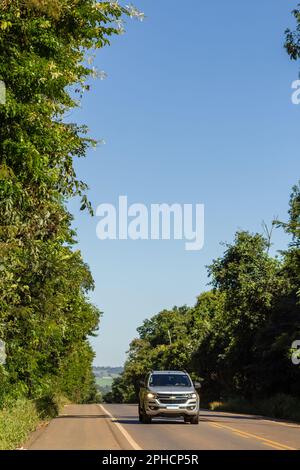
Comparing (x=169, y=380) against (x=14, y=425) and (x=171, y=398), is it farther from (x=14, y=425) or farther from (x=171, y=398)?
(x=14, y=425)

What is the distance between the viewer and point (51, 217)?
16766 mm

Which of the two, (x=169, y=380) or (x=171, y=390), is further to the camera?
(x=169, y=380)

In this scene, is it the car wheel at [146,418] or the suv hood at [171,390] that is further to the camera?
the car wheel at [146,418]

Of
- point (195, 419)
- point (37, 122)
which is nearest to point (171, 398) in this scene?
point (195, 419)

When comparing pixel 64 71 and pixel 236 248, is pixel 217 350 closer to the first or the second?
pixel 236 248

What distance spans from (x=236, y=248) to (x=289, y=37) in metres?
30.9

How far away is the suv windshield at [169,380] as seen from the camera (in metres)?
24.2

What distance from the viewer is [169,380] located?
80.3 ft

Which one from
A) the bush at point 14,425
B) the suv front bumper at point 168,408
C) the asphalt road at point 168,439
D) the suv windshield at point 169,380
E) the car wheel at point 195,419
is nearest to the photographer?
the bush at point 14,425

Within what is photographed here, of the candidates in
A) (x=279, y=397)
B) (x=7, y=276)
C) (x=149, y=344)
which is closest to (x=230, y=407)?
(x=279, y=397)

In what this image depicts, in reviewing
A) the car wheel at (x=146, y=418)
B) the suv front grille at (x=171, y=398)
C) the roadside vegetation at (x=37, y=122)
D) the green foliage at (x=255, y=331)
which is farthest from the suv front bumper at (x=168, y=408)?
the green foliage at (x=255, y=331)

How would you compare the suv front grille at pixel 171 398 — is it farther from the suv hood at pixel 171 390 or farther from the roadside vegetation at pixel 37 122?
the roadside vegetation at pixel 37 122

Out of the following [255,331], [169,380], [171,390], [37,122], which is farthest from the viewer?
[255,331]

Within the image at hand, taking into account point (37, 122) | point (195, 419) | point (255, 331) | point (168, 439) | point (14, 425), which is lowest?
point (195, 419)
